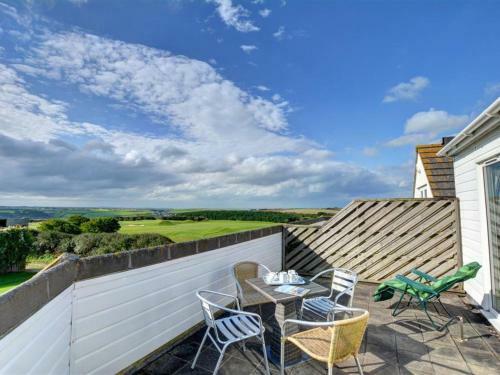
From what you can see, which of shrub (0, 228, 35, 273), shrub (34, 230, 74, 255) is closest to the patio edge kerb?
shrub (34, 230, 74, 255)

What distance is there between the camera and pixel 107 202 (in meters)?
14.3

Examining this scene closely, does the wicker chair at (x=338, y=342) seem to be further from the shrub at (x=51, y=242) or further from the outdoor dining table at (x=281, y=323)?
the shrub at (x=51, y=242)

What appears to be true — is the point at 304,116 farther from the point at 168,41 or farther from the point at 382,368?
the point at 382,368

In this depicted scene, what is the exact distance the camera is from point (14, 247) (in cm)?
881

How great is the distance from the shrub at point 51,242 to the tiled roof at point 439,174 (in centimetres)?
1094

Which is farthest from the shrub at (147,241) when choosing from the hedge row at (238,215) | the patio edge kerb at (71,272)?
the hedge row at (238,215)

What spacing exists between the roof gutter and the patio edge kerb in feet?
12.7

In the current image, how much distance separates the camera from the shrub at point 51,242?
8305mm

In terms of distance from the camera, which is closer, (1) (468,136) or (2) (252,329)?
(2) (252,329)

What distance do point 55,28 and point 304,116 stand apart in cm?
698

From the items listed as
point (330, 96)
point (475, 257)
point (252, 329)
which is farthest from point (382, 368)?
point (330, 96)

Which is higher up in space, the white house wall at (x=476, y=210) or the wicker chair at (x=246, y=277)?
the white house wall at (x=476, y=210)

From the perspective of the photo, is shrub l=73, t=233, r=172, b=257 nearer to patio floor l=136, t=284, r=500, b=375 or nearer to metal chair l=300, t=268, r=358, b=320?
patio floor l=136, t=284, r=500, b=375

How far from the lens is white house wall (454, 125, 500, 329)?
3830mm
